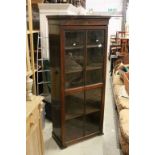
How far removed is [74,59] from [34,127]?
3.50 feet

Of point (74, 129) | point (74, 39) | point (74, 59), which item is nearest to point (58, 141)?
point (74, 129)

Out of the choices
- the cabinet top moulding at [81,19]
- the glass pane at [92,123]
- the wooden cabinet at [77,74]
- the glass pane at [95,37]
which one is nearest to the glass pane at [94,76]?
the wooden cabinet at [77,74]

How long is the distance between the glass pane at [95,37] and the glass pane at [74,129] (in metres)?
0.97

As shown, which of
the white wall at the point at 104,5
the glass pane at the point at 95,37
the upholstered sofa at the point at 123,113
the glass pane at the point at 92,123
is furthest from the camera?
the white wall at the point at 104,5

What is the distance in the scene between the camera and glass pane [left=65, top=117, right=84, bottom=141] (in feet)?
8.56

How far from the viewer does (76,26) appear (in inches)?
91.7

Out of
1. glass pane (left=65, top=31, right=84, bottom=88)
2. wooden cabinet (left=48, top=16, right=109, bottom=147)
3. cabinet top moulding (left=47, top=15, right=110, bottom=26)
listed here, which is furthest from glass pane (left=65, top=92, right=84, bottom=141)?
cabinet top moulding (left=47, top=15, right=110, bottom=26)

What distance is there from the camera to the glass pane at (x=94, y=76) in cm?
265

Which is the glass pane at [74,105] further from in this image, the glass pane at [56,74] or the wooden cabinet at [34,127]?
the wooden cabinet at [34,127]

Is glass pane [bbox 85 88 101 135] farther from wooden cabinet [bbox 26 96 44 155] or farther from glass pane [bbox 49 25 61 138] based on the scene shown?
wooden cabinet [bbox 26 96 44 155]

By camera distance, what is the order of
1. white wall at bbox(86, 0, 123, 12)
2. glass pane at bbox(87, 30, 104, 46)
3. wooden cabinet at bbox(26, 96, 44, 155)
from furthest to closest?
white wall at bbox(86, 0, 123, 12) < glass pane at bbox(87, 30, 104, 46) < wooden cabinet at bbox(26, 96, 44, 155)
